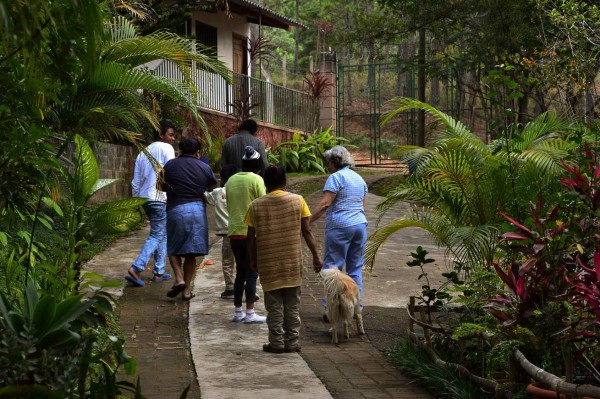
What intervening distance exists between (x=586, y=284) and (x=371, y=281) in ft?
21.2

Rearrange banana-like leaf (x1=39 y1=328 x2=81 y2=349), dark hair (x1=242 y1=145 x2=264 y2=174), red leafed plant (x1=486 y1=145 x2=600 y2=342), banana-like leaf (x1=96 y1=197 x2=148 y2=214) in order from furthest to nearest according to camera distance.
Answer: dark hair (x1=242 y1=145 x2=264 y2=174), banana-like leaf (x1=96 y1=197 x2=148 y2=214), red leafed plant (x1=486 y1=145 x2=600 y2=342), banana-like leaf (x1=39 y1=328 x2=81 y2=349)

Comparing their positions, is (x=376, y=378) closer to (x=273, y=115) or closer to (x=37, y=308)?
(x=37, y=308)

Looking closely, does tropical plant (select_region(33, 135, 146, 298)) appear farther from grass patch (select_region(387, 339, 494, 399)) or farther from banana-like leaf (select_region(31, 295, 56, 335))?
grass patch (select_region(387, 339, 494, 399))

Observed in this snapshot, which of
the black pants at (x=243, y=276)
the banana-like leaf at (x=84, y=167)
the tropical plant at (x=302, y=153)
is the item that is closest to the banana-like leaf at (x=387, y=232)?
the black pants at (x=243, y=276)

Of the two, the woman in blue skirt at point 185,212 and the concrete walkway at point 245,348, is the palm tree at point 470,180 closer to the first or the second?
the concrete walkway at point 245,348

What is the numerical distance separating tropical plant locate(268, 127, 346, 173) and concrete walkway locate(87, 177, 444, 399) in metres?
12.4

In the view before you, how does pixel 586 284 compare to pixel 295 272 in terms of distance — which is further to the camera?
pixel 295 272

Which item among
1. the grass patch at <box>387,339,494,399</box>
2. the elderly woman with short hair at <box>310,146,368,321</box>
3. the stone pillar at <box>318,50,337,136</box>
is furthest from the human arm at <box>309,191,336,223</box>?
the stone pillar at <box>318,50,337,136</box>

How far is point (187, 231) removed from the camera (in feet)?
34.2

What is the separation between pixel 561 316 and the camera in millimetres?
6184

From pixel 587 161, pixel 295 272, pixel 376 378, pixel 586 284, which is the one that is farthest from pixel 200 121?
pixel 586 284

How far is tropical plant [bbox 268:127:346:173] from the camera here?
82.0 ft

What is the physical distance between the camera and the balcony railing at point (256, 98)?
2314 centimetres

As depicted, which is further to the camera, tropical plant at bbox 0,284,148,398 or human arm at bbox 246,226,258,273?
human arm at bbox 246,226,258,273
